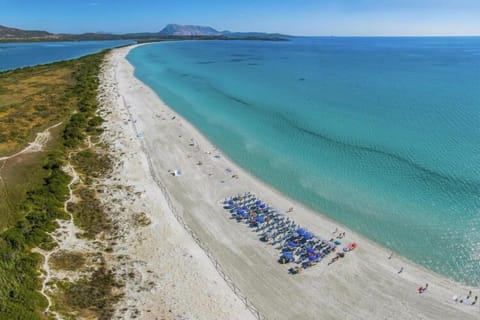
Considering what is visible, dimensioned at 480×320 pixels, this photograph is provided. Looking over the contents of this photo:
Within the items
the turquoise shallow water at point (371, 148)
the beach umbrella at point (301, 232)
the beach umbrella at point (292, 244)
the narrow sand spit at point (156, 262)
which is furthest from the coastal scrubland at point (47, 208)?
the turquoise shallow water at point (371, 148)

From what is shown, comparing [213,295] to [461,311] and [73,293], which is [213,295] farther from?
[461,311]

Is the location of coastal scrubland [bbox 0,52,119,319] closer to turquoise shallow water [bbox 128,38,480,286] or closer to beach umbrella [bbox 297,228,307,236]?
beach umbrella [bbox 297,228,307,236]

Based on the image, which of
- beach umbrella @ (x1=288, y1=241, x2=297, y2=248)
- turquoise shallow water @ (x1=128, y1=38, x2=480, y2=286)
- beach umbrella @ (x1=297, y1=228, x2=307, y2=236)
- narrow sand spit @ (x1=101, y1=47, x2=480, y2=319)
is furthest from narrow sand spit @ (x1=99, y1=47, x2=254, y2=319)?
turquoise shallow water @ (x1=128, y1=38, x2=480, y2=286)

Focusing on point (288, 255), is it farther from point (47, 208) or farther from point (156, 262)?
point (47, 208)

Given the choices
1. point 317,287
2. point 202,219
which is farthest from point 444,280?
point 202,219

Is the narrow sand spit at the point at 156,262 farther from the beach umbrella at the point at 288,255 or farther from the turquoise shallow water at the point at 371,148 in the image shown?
the turquoise shallow water at the point at 371,148

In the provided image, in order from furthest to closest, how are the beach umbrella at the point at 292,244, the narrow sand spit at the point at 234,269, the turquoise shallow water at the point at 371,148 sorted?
the turquoise shallow water at the point at 371,148
the beach umbrella at the point at 292,244
the narrow sand spit at the point at 234,269

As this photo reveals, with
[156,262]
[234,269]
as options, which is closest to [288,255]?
[234,269]
